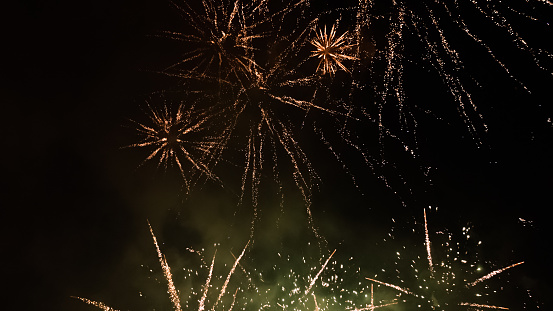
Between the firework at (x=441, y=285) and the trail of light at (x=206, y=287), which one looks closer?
the trail of light at (x=206, y=287)

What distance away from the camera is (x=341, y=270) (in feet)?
27.0

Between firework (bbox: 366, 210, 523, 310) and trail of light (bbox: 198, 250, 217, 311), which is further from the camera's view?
firework (bbox: 366, 210, 523, 310)

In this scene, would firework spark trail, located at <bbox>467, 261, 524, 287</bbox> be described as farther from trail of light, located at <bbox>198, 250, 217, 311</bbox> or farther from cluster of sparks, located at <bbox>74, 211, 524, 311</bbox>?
trail of light, located at <bbox>198, 250, 217, 311</bbox>

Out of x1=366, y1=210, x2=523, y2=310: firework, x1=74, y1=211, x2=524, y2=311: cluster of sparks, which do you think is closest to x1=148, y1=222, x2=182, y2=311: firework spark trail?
x1=74, y1=211, x2=524, y2=311: cluster of sparks

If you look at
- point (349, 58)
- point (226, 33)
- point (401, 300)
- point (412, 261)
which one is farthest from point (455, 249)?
point (226, 33)

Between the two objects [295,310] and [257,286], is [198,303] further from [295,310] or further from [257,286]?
[295,310]

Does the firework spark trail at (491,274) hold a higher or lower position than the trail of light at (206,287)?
lower

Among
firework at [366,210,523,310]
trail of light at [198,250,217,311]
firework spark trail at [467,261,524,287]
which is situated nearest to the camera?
trail of light at [198,250,217,311]

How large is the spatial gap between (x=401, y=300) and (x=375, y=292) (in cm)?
64

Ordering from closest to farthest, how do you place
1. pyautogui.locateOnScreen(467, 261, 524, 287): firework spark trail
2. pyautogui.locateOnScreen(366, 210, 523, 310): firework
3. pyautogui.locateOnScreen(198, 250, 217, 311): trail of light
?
1. pyautogui.locateOnScreen(198, 250, 217, 311): trail of light
2. pyautogui.locateOnScreen(467, 261, 524, 287): firework spark trail
3. pyautogui.locateOnScreen(366, 210, 523, 310): firework

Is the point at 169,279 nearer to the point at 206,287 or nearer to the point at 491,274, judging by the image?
the point at 206,287

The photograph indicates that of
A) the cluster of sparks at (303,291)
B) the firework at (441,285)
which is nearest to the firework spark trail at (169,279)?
the cluster of sparks at (303,291)

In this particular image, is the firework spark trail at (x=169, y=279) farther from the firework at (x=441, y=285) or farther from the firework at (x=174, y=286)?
the firework at (x=441, y=285)

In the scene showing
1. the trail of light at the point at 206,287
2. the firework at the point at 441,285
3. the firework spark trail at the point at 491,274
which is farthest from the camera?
the firework at the point at 441,285
